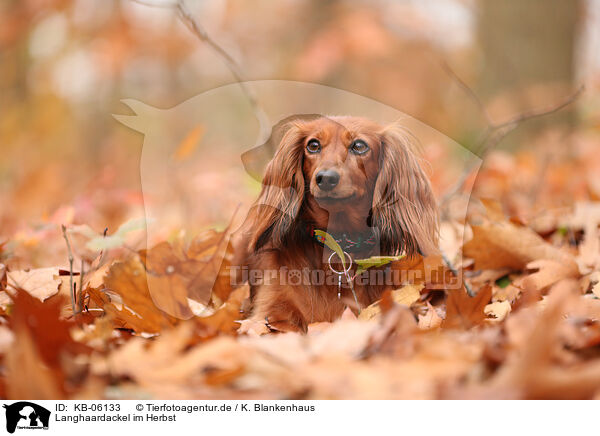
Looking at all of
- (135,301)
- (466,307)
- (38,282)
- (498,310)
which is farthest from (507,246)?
(38,282)

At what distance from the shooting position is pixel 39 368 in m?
1.04

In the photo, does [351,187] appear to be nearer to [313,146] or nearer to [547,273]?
[313,146]

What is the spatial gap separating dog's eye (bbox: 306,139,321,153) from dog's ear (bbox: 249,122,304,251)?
0.03 metres

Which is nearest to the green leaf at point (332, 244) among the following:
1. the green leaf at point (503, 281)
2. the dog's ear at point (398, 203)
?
the dog's ear at point (398, 203)

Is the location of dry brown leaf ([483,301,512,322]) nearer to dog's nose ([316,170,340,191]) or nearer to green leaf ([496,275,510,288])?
green leaf ([496,275,510,288])

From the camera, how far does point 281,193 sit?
1.87 meters

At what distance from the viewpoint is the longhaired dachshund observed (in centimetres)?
177

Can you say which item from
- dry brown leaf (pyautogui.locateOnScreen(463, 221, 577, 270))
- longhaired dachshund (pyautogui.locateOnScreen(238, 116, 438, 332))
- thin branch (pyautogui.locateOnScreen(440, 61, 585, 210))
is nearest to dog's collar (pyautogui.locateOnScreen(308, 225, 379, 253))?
longhaired dachshund (pyautogui.locateOnScreen(238, 116, 438, 332))

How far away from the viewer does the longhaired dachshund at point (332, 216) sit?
1766 mm

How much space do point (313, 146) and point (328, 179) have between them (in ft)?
0.53

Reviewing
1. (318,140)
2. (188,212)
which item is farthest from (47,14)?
(318,140)
